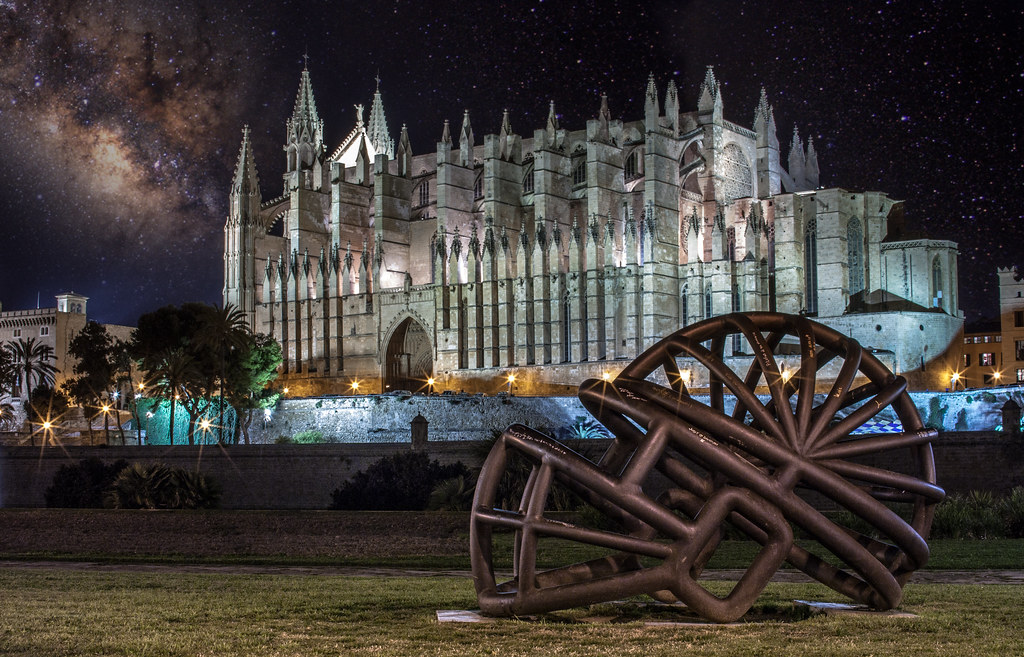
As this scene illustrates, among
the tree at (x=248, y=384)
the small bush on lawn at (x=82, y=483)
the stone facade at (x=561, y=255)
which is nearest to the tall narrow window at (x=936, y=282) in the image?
the stone facade at (x=561, y=255)

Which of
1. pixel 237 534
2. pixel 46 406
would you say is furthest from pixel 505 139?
pixel 237 534

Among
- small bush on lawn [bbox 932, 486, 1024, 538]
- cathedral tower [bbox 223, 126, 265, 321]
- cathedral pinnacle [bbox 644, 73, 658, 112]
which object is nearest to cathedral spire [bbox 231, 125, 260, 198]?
cathedral tower [bbox 223, 126, 265, 321]

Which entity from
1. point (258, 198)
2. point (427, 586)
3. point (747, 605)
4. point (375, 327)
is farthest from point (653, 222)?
point (747, 605)

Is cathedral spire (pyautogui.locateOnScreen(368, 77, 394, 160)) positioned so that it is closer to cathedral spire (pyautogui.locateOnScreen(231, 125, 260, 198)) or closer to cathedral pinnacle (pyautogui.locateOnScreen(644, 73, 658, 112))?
cathedral spire (pyautogui.locateOnScreen(231, 125, 260, 198))

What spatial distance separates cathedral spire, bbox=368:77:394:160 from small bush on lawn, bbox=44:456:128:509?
4240 cm

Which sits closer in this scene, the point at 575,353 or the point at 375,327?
the point at 575,353

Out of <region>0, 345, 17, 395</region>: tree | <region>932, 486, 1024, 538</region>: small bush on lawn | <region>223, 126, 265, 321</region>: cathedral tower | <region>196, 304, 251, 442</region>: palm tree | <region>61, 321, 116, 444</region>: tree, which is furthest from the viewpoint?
<region>223, 126, 265, 321</region>: cathedral tower

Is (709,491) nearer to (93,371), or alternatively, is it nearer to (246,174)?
(93,371)

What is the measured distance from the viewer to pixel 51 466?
1571 inches

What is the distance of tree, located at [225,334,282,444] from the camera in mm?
50562

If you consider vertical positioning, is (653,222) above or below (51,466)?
A: above

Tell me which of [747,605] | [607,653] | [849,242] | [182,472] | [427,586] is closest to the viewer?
[607,653]

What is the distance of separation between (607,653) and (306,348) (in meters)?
56.8

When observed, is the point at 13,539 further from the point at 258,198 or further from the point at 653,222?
the point at 258,198
